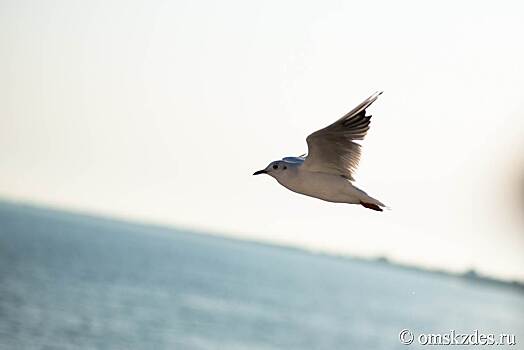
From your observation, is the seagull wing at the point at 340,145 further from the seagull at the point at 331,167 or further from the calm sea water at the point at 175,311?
the calm sea water at the point at 175,311

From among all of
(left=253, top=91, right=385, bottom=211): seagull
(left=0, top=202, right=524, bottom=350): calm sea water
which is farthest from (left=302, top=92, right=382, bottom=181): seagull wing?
(left=0, top=202, right=524, bottom=350): calm sea water

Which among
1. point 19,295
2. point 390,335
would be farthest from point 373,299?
point 19,295

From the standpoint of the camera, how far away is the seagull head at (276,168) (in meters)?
11.6

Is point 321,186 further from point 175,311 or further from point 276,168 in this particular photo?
point 175,311

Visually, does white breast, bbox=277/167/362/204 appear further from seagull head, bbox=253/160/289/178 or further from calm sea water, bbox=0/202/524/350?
calm sea water, bbox=0/202/524/350

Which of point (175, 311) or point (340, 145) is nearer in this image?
point (340, 145)

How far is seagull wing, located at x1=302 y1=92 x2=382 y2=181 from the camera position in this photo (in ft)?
37.3

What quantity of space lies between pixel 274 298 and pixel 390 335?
27.1m

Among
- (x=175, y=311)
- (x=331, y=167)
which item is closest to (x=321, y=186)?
(x=331, y=167)

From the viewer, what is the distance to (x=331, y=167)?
11695 millimetres

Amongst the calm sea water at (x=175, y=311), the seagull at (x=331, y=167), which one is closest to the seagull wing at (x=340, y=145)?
the seagull at (x=331, y=167)

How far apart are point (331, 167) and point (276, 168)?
2.02ft

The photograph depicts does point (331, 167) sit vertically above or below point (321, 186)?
above

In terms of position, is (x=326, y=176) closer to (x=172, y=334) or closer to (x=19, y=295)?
(x=172, y=334)
